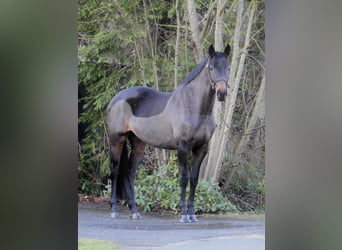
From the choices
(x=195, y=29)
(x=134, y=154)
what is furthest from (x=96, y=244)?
(x=195, y=29)

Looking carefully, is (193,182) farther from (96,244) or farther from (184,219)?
(96,244)

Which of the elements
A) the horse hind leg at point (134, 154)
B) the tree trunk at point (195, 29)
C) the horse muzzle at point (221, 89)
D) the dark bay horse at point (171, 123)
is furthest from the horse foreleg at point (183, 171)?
the tree trunk at point (195, 29)

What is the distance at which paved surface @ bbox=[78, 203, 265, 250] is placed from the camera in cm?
188

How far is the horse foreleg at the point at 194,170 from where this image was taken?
1.95 m

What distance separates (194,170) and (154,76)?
0.50 metres

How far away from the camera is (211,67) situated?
194 centimetres

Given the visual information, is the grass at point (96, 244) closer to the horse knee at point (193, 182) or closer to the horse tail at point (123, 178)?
the horse tail at point (123, 178)

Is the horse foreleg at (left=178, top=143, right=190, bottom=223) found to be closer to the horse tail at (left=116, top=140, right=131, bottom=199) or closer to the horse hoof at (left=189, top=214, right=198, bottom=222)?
the horse hoof at (left=189, top=214, right=198, bottom=222)

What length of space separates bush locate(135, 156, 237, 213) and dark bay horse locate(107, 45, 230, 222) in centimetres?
3

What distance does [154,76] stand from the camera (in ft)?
6.56
